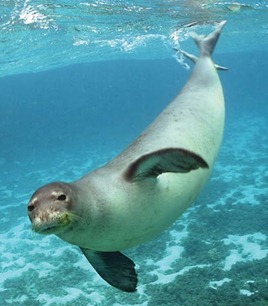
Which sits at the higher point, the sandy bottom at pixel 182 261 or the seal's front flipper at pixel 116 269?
the seal's front flipper at pixel 116 269

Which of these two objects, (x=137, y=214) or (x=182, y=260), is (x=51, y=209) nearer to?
(x=137, y=214)

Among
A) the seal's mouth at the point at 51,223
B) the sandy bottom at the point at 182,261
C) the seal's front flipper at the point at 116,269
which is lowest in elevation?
the sandy bottom at the point at 182,261

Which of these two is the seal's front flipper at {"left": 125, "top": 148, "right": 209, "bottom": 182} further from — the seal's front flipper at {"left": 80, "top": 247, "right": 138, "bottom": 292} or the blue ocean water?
the blue ocean water

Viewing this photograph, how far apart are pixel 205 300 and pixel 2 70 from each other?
78.9 ft

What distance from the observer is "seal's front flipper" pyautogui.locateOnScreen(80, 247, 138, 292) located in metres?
3.86

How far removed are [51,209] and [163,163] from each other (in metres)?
0.86

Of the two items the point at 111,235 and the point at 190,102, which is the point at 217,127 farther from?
the point at 111,235

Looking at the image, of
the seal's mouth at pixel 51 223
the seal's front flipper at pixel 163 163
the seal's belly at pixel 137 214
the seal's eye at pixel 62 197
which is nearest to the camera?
the seal's mouth at pixel 51 223

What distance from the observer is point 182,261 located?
426 inches

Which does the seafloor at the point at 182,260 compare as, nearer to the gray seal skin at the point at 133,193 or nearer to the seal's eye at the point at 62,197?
the gray seal skin at the point at 133,193

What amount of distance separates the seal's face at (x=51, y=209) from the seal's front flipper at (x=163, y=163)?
558 millimetres

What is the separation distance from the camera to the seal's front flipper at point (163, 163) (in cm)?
283

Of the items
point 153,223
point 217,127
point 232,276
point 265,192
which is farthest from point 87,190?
point 265,192

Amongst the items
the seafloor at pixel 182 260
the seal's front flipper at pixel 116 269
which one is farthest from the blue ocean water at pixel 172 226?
the seal's front flipper at pixel 116 269
